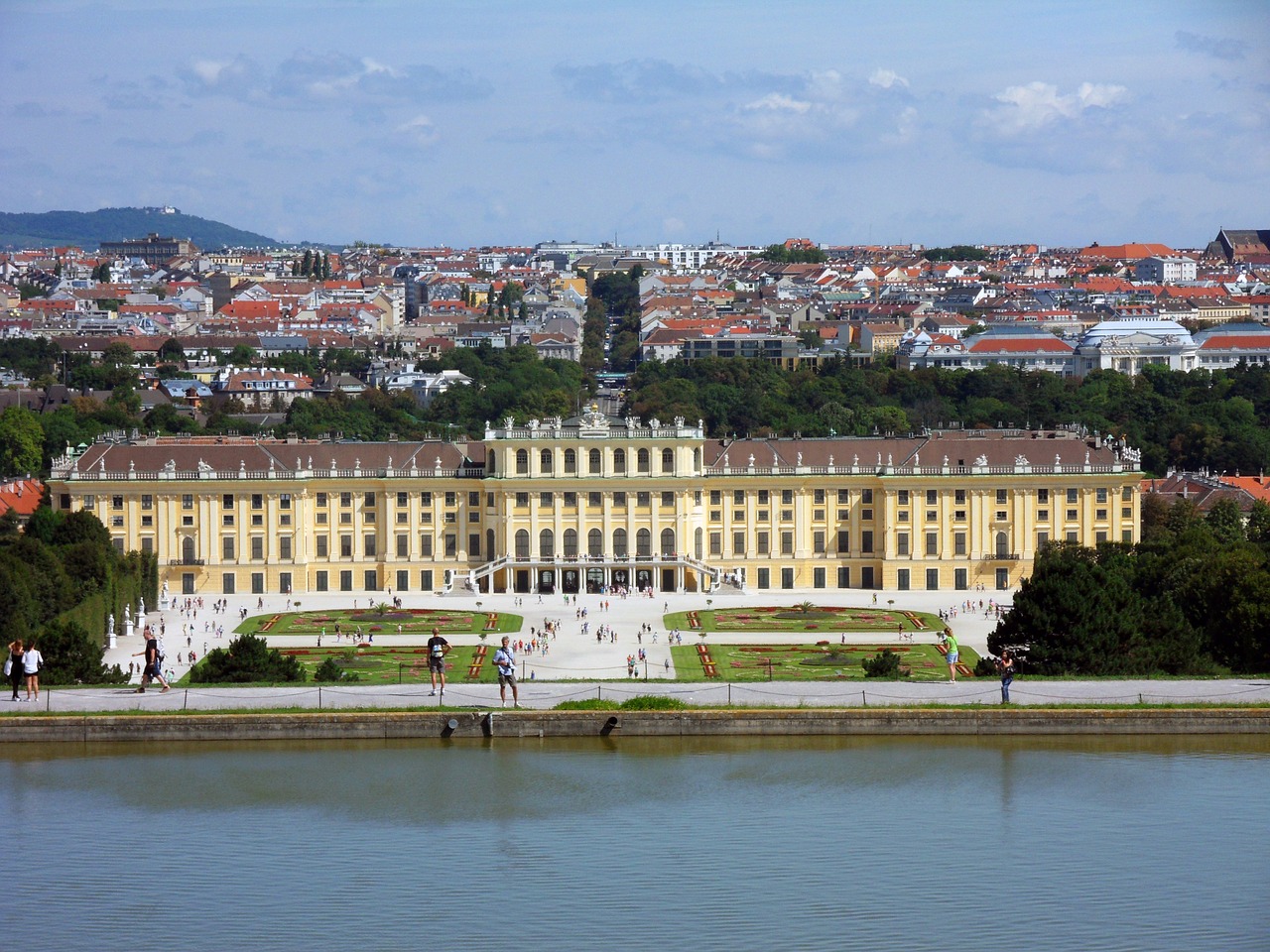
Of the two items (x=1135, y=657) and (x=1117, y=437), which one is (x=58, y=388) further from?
(x=1135, y=657)

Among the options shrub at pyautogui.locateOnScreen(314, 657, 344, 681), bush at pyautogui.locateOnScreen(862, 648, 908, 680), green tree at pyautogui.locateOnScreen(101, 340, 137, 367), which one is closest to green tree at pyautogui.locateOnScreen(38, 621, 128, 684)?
shrub at pyautogui.locateOnScreen(314, 657, 344, 681)

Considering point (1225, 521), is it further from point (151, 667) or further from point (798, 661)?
point (151, 667)

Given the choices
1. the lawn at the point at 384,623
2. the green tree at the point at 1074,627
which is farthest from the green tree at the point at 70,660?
the green tree at the point at 1074,627

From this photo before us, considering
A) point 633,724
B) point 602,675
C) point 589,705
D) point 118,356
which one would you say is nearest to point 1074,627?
point 633,724

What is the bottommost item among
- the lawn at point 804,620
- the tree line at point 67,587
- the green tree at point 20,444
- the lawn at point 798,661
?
the lawn at point 798,661

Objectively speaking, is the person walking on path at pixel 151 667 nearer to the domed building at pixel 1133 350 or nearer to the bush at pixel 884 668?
the bush at pixel 884 668

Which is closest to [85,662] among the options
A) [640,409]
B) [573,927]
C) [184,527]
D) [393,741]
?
[393,741]

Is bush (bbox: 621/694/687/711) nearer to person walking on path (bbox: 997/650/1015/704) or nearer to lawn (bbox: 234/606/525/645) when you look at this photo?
person walking on path (bbox: 997/650/1015/704)
